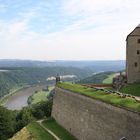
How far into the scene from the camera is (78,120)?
31.8m

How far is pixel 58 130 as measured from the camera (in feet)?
122

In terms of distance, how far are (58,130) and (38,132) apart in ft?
6.80

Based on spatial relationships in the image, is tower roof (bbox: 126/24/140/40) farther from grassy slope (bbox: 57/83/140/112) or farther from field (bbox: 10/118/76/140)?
field (bbox: 10/118/76/140)

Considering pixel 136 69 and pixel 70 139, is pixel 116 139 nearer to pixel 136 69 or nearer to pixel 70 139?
pixel 70 139

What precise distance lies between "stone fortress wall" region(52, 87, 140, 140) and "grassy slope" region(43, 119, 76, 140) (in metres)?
0.46

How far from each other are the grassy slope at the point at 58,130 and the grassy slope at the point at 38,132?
3.02 feet

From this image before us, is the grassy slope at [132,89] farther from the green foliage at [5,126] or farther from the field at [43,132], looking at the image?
the green foliage at [5,126]

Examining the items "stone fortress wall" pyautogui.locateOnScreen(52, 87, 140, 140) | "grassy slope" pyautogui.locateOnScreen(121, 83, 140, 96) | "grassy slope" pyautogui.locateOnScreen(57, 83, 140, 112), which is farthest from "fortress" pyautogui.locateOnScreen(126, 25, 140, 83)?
"grassy slope" pyautogui.locateOnScreen(57, 83, 140, 112)

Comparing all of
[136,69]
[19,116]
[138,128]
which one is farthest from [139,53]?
[19,116]

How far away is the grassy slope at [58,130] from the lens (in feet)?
110

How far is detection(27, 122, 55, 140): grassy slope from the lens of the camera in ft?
112

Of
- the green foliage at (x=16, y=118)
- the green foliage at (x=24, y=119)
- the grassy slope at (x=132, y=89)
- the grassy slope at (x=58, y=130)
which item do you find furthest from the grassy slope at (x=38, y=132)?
the green foliage at (x=24, y=119)

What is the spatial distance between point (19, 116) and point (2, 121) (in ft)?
27.6

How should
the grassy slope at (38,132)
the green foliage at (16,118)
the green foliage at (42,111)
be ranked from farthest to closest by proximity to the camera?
1. the green foliage at (42,111)
2. the green foliage at (16,118)
3. the grassy slope at (38,132)
